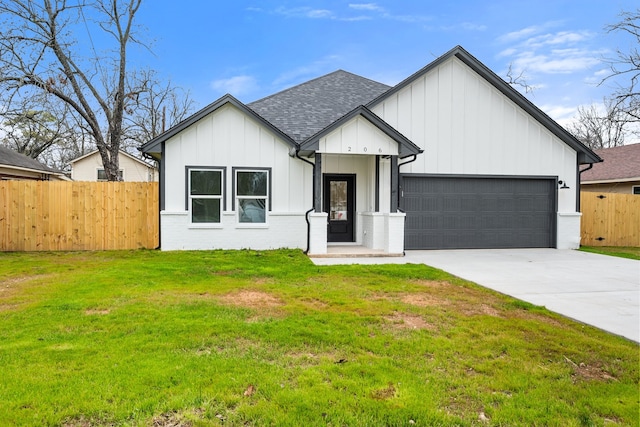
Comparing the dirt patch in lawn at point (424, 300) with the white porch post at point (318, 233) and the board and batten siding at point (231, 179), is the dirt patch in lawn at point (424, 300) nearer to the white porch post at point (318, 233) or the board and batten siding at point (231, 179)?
the white porch post at point (318, 233)

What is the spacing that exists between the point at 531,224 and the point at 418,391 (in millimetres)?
10925

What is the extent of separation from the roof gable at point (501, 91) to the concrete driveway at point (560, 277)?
10.9 feet

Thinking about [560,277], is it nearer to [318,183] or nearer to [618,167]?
[318,183]

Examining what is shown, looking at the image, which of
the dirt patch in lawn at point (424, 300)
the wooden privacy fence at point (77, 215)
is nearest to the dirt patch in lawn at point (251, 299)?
the dirt patch in lawn at point (424, 300)

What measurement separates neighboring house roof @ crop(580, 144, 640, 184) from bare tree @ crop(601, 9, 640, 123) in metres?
2.75

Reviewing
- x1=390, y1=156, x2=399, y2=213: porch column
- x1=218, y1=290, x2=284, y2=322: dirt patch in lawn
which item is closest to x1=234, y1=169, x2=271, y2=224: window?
x1=390, y1=156, x2=399, y2=213: porch column

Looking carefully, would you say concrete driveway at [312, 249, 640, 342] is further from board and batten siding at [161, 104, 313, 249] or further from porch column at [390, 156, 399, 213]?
board and batten siding at [161, 104, 313, 249]

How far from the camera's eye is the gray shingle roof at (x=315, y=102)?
39.4 ft

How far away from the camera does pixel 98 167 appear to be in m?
29.3

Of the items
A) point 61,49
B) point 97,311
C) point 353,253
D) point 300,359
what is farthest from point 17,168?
point 300,359

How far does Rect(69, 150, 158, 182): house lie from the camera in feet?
94.4

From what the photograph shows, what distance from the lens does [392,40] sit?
1759cm

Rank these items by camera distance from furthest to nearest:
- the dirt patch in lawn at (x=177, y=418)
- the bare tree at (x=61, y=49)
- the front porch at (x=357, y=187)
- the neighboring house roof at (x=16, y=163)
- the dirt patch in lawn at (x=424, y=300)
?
the neighboring house roof at (x=16, y=163), the bare tree at (x=61, y=49), the front porch at (x=357, y=187), the dirt patch in lawn at (x=424, y=300), the dirt patch in lawn at (x=177, y=418)

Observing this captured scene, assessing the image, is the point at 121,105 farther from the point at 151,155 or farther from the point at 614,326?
the point at 614,326
